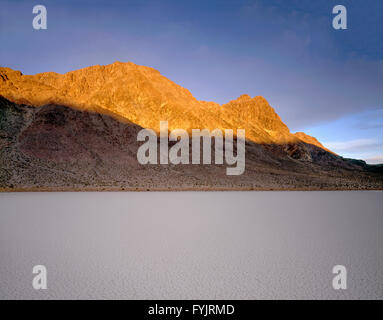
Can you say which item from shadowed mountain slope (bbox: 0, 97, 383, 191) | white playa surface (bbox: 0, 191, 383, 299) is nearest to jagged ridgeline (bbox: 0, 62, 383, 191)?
shadowed mountain slope (bbox: 0, 97, 383, 191)

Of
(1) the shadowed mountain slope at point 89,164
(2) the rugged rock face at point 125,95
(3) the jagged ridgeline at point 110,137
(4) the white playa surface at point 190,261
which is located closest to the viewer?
(4) the white playa surface at point 190,261

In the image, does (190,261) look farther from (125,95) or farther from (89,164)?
(125,95)

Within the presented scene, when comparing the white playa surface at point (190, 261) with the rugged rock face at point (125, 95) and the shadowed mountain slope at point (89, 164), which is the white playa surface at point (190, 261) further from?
the rugged rock face at point (125, 95)

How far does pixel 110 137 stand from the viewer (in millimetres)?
55219

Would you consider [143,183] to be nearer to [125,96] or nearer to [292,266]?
[125,96]

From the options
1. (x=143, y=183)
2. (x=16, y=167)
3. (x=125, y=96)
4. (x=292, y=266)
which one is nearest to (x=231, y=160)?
(x=143, y=183)

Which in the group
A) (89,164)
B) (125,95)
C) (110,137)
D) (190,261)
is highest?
(125,95)

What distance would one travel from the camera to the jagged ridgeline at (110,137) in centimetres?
4366

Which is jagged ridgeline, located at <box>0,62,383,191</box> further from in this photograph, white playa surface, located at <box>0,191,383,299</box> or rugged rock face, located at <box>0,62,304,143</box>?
white playa surface, located at <box>0,191,383,299</box>

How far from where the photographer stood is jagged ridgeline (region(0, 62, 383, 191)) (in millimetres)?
43656

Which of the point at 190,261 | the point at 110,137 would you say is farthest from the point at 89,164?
the point at 190,261

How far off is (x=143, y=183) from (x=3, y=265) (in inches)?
1533

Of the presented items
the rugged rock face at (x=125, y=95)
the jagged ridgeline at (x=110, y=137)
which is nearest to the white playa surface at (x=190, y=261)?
the jagged ridgeline at (x=110, y=137)

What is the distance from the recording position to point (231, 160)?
2293 inches
